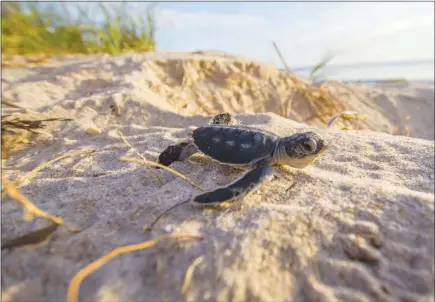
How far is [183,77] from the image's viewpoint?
3.40m

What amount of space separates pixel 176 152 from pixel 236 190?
1.67 ft

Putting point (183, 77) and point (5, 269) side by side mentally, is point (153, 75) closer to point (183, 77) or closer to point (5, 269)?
point (183, 77)

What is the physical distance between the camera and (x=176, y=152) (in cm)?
139

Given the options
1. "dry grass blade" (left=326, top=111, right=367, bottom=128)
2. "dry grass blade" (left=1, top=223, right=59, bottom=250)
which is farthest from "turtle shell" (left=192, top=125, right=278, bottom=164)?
"dry grass blade" (left=326, top=111, right=367, bottom=128)

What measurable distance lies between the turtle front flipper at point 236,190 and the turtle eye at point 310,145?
191mm

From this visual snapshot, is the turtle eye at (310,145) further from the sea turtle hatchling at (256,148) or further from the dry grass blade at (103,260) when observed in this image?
the dry grass blade at (103,260)

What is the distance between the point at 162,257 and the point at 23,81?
299 cm

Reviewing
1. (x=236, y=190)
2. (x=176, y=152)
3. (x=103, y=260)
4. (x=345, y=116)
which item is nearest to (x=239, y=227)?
(x=236, y=190)

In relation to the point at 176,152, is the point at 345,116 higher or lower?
lower

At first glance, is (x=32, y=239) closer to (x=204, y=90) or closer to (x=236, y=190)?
(x=236, y=190)

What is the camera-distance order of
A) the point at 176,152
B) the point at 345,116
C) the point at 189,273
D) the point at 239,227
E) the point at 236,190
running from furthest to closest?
1. the point at 345,116
2. the point at 176,152
3. the point at 236,190
4. the point at 239,227
5. the point at 189,273

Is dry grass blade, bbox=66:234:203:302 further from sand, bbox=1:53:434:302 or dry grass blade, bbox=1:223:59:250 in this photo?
dry grass blade, bbox=1:223:59:250

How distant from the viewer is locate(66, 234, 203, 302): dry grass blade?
717 millimetres

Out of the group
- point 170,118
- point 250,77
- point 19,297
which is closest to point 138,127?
point 170,118
